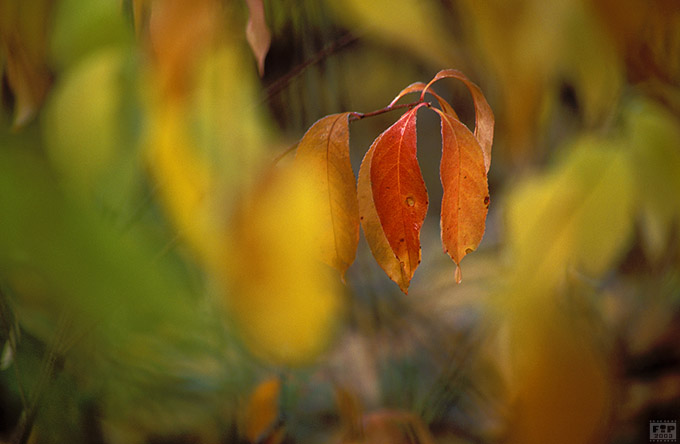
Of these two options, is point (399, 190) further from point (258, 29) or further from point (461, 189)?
point (258, 29)

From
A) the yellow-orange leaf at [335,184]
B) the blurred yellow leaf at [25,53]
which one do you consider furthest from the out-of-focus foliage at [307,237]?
the yellow-orange leaf at [335,184]

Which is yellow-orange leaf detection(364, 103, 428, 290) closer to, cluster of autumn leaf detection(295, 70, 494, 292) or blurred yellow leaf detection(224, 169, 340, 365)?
cluster of autumn leaf detection(295, 70, 494, 292)

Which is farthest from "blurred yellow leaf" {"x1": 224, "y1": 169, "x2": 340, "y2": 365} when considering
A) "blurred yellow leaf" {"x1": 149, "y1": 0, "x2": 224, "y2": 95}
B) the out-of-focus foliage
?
"blurred yellow leaf" {"x1": 149, "y1": 0, "x2": 224, "y2": 95}

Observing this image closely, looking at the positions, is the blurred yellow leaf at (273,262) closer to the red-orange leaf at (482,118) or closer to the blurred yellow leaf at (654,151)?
the red-orange leaf at (482,118)

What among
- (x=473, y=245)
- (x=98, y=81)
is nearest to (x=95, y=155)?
(x=98, y=81)

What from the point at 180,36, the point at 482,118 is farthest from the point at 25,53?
Result: the point at 482,118

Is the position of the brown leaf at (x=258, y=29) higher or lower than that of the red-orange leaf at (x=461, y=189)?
higher
